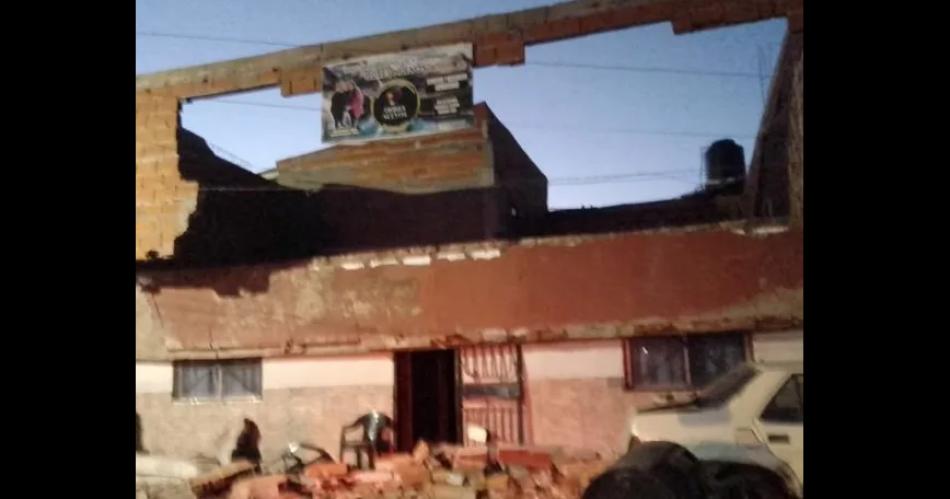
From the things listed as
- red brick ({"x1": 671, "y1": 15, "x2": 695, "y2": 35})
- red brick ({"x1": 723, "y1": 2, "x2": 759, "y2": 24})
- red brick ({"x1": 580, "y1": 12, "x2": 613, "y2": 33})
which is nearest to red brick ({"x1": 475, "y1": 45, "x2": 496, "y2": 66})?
red brick ({"x1": 580, "y1": 12, "x2": 613, "y2": 33})

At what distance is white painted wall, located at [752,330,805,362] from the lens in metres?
2.69

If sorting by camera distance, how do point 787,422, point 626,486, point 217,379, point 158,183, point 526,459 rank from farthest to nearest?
point 158,183 < point 217,379 < point 526,459 < point 626,486 < point 787,422

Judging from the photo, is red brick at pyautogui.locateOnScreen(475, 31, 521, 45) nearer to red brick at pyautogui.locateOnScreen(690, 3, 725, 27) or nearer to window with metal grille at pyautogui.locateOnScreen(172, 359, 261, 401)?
red brick at pyautogui.locateOnScreen(690, 3, 725, 27)

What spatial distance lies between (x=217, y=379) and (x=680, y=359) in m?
1.73

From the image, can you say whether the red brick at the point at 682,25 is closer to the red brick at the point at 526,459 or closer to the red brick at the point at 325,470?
the red brick at the point at 526,459

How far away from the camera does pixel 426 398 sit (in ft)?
9.93

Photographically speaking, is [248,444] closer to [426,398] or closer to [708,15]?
[426,398]

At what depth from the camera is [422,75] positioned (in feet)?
10.2

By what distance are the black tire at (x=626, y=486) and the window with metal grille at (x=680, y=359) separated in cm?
28

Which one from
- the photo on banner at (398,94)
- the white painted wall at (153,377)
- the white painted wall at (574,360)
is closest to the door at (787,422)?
the white painted wall at (574,360)

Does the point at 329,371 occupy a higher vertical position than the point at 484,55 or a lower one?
lower

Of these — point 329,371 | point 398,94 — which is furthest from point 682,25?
point 329,371
